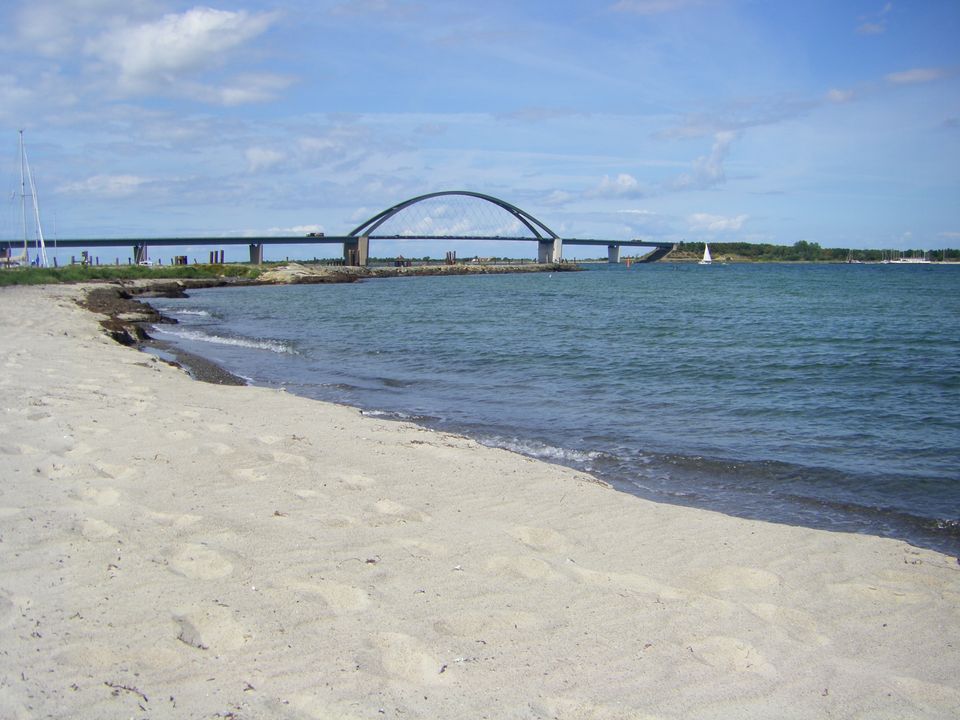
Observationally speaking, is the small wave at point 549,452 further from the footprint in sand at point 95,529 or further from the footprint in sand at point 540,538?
the footprint in sand at point 95,529

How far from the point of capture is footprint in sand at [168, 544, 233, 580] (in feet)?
13.7

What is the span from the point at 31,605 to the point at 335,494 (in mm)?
2557

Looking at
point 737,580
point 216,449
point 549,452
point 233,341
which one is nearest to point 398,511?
point 216,449

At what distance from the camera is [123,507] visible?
17.0 feet

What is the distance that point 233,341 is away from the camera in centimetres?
2280

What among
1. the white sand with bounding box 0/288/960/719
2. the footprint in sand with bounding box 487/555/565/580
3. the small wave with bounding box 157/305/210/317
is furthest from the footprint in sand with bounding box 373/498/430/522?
the small wave with bounding box 157/305/210/317

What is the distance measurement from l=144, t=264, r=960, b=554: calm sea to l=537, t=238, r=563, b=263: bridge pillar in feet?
383

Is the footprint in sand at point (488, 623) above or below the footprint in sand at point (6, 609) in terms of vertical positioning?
below

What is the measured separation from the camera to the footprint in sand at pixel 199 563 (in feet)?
13.7

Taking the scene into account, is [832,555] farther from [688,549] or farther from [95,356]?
→ [95,356]

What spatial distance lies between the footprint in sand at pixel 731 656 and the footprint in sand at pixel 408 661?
1.36 metres

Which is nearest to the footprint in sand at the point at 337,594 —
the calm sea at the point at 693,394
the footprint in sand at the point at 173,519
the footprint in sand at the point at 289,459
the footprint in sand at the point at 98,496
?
the footprint in sand at the point at 173,519

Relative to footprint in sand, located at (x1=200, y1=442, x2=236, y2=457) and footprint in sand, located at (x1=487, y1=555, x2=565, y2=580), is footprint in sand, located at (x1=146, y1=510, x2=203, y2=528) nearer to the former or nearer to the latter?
footprint in sand, located at (x1=200, y1=442, x2=236, y2=457)

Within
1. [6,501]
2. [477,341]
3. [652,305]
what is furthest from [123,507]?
[652,305]
